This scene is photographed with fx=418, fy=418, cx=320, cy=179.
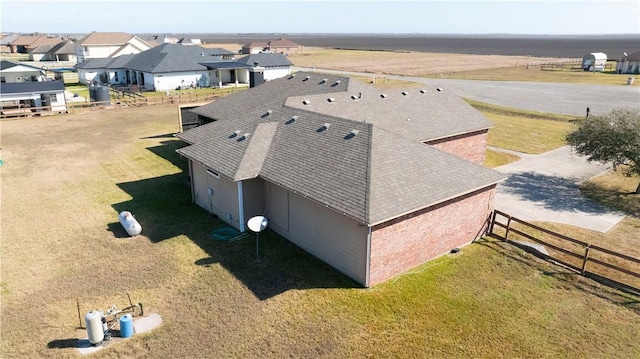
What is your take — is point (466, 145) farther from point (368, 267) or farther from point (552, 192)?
point (368, 267)

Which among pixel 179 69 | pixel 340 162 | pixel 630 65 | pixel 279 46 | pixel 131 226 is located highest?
pixel 279 46

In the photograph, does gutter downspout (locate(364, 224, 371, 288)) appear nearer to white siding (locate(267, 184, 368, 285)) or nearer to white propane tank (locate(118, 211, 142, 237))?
white siding (locate(267, 184, 368, 285))

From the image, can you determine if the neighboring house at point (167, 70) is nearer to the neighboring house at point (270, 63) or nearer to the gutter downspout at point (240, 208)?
the neighboring house at point (270, 63)

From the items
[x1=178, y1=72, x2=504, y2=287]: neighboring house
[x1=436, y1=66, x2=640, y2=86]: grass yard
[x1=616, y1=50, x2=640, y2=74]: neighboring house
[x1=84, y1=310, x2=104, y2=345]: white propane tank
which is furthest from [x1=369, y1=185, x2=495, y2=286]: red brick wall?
[x1=616, y1=50, x2=640, y2=74]: neighboring house

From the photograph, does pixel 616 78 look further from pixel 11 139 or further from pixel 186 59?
pixel 11 139

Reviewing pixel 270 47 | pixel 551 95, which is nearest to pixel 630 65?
pixel 551 95

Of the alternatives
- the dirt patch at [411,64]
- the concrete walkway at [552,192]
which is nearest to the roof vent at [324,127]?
the concrete walkway at [552,192]
